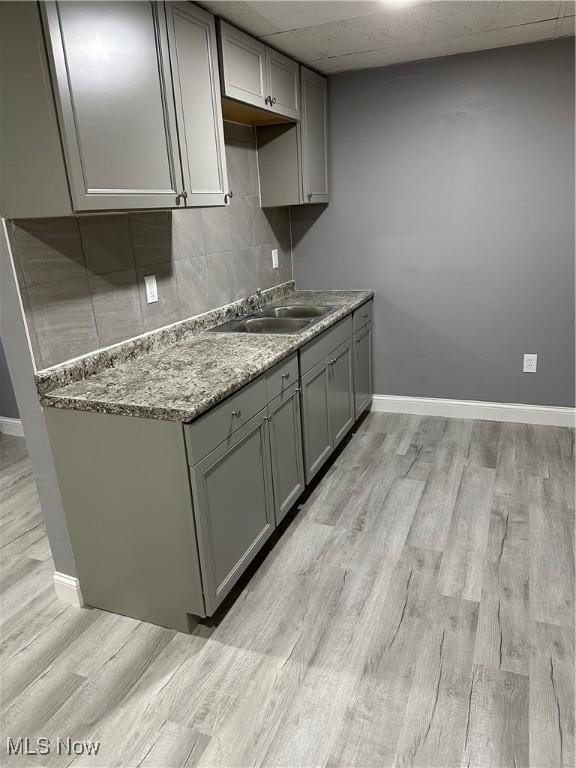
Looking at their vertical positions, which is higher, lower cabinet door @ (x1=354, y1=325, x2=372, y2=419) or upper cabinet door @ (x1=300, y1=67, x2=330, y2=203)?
upper cabinet door @ (x1=300, y1=67, x2=330, y2=203)

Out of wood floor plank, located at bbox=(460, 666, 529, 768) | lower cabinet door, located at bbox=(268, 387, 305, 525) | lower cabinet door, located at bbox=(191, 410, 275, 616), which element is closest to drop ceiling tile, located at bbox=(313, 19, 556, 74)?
lower cabinet door, located at bbox=(268, 387, 305, 525)

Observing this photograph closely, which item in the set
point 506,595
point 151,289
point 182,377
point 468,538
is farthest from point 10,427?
point 506,595

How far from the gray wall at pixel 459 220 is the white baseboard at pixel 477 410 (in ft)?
0.16

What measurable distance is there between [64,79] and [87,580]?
1742mm

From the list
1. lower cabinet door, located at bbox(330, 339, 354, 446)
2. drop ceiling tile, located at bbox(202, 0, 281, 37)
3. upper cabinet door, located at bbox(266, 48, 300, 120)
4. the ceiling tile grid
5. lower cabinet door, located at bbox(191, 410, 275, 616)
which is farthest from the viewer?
lower cabinet door, located at bbox(330, 339, 354, 446)

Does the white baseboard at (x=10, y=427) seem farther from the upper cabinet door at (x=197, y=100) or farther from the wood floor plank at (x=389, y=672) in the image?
the wood floor plank at (x=389, y=672)

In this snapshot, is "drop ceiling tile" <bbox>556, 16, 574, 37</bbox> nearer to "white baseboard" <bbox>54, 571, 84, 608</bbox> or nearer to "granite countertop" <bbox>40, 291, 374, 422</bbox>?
"granite countertop" <bbox>40, 291, 374, 422</bbox>

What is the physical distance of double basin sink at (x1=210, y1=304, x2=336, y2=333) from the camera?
9.63 ft

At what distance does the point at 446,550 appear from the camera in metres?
2.40

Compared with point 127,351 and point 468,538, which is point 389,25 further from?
point 468,538

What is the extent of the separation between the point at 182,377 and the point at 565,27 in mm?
2693

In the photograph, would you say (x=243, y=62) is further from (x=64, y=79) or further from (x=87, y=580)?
(x=87, y=580)

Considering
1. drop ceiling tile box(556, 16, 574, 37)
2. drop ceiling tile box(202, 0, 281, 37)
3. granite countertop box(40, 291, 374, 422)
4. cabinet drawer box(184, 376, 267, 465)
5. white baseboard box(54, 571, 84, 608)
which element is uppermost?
drop ceiling tile box(556, 16, 574, 37)

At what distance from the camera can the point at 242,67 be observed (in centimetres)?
246
